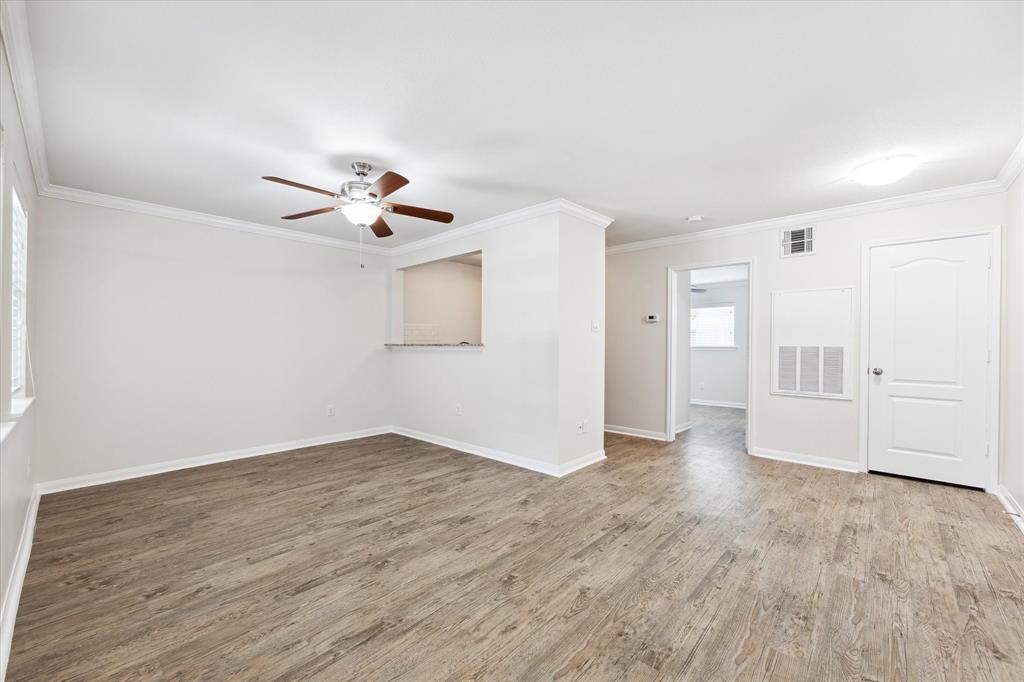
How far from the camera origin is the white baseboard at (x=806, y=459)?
14.3 feet

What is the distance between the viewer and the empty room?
1894 millimetres

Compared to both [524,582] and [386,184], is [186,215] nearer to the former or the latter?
[386,184]

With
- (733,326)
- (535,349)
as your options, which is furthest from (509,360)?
(733,326)

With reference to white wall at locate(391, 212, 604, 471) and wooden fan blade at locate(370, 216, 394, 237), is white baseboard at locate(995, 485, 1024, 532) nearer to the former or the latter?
white wall at locate(391, 212, 604, 471)

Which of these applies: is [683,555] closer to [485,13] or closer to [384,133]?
[485,13]

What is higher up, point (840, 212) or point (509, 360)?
point (840, 212)

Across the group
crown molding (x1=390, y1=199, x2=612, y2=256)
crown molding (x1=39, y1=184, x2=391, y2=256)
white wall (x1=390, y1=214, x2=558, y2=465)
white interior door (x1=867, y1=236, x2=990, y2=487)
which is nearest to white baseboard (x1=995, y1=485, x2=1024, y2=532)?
white interior door (x1=867, y1=236, x2=990, y2=487)

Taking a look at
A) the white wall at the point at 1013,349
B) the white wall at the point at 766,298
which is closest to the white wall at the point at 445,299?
Answer: the white wall at the point at 766,298

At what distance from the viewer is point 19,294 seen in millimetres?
2924

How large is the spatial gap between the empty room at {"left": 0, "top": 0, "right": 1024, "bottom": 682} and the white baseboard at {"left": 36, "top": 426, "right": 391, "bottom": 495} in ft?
0.10

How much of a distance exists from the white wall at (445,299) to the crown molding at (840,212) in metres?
2.73

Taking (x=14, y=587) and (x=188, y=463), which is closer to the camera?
(x=14, y=587)

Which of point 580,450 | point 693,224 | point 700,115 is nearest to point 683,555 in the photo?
point 580,450

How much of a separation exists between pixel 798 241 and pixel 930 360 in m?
1.56
